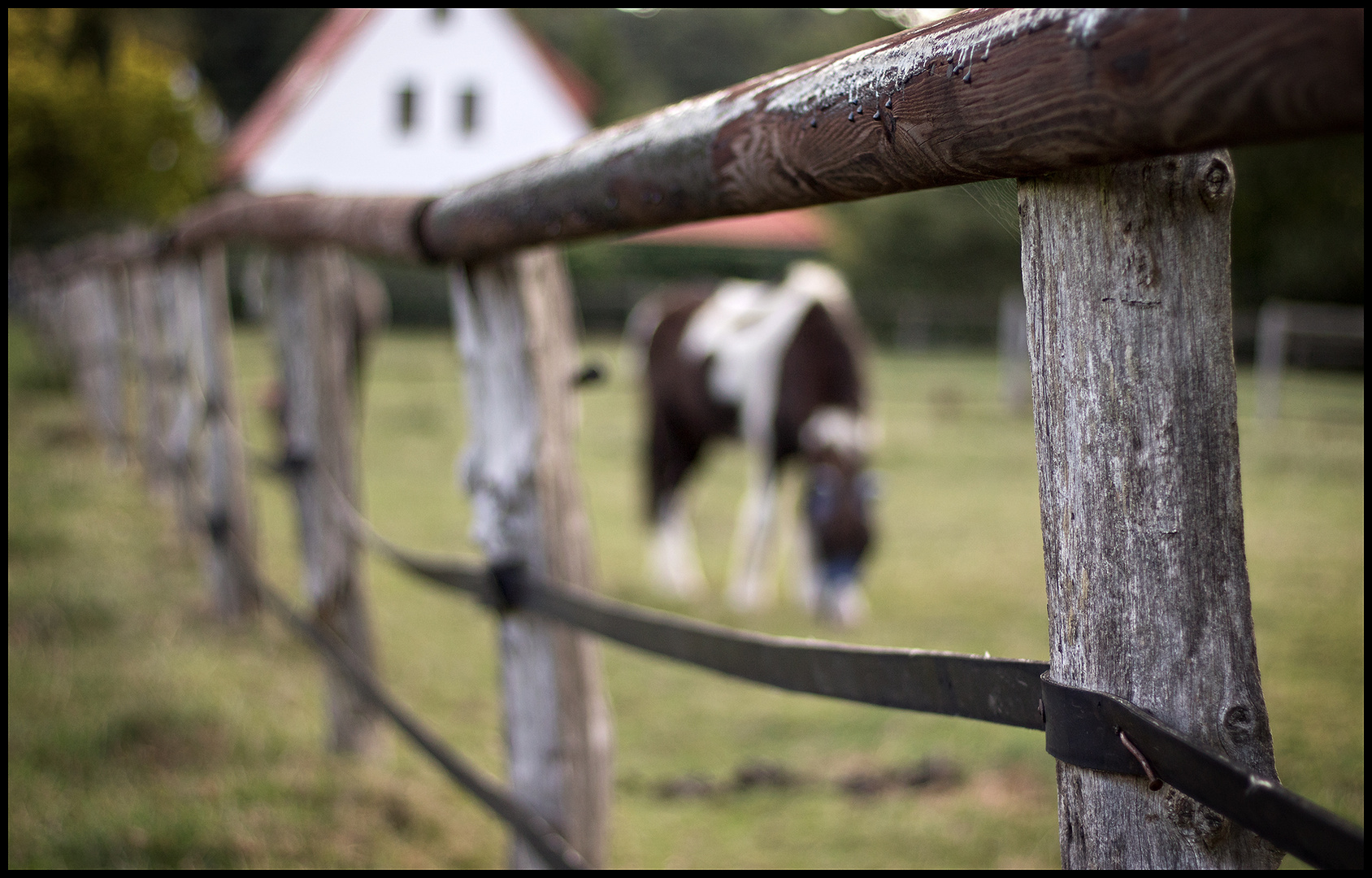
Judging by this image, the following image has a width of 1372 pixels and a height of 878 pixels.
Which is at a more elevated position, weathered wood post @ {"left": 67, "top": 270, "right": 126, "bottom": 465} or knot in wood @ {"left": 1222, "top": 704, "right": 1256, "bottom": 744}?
weathered wood post @ {"left": 67, "top": 270, "right": 126, "bottom": 465}

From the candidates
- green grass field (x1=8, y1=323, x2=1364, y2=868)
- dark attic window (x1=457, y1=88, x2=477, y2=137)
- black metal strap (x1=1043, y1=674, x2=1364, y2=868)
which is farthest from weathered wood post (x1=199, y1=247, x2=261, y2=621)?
dark attic window (x1=457, y1=88, x2=477, y2=137)

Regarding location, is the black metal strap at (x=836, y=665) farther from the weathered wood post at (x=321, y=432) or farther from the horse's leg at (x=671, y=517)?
the horse's leg at (x=671, y=517)

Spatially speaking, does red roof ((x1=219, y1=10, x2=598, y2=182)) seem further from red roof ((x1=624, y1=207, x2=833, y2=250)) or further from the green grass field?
the green grass field

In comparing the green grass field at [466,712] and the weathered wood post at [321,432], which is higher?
the weathered wood post at [321,432]

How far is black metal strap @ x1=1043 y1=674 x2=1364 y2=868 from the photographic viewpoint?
641mm

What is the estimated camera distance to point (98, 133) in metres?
11.8

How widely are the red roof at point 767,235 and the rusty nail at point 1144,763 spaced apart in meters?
23.3

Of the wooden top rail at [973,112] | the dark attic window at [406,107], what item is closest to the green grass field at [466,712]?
the wooden top rail at [973,112]

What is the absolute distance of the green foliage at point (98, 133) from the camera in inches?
429

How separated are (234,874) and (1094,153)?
211 centimetres

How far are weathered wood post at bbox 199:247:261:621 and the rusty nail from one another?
3.79 meters

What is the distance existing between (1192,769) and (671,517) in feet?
17.2

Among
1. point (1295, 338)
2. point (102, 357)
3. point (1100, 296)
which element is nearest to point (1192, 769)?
point (1100, 296)

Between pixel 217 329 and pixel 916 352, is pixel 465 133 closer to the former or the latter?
pixel 916 352
